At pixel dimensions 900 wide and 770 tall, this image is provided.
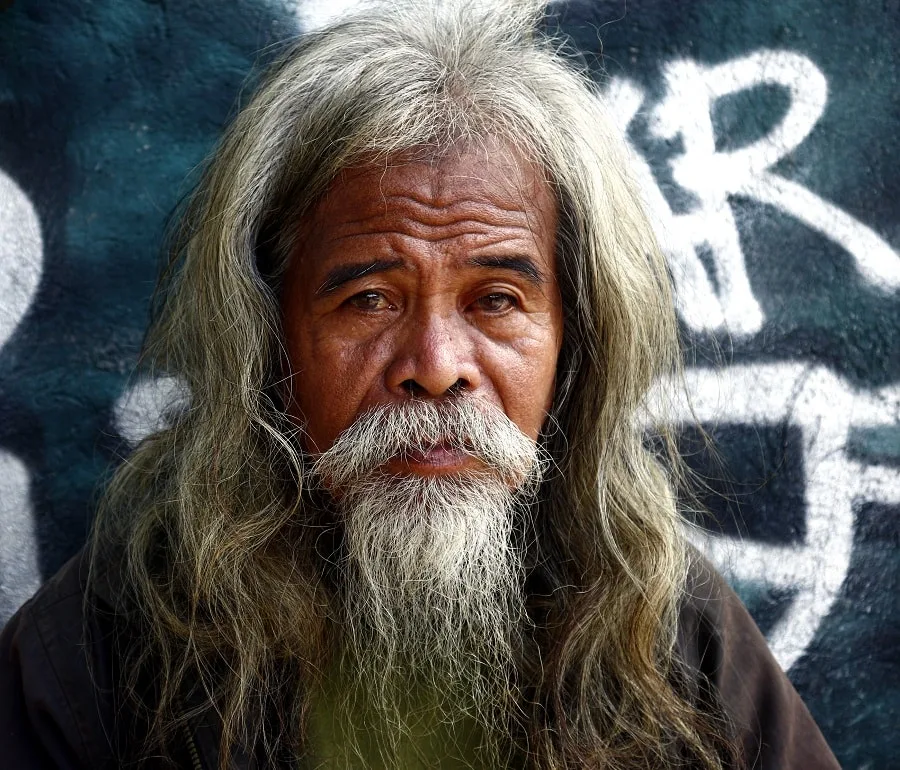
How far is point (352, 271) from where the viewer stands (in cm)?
186

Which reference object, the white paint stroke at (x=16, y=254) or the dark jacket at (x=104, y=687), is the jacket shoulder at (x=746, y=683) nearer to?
the dark jacket at (x=104, y=687)

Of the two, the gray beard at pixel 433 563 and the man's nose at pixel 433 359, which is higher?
the man's nose at pixel 433 359

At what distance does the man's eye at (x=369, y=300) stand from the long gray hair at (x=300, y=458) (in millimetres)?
190

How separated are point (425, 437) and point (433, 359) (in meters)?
0.15

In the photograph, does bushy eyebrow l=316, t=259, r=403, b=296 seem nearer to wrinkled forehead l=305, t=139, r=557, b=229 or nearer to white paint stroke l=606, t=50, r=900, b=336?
wrinkled forehead l=305, t=139, r=557, b=229

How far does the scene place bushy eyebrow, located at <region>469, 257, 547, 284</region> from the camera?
1853 millimetres

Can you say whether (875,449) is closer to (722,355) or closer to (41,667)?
(722,355)

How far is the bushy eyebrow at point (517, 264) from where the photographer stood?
6.08 ft

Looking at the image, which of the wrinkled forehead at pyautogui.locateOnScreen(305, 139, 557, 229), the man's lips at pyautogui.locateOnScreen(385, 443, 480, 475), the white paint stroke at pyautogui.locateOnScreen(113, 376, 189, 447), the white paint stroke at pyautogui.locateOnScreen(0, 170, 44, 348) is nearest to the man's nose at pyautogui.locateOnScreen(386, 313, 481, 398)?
the man's lips at pyautogui.locateOnScreen(385, 443, 480, 475)

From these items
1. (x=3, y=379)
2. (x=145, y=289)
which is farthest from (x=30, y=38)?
(x=3, y=379)

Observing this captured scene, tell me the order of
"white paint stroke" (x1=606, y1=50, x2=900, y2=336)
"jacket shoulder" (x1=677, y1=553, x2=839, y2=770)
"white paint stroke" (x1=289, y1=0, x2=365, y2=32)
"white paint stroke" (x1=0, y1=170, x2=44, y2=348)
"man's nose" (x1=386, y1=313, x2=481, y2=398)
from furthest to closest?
"white paint stroke" (x1=606, y1=50, x2=900, y2=336) < "white paint stroke" (x1=289, y1=0, x2=365, y2=32) < "white paint stroke" (x1=0, y1=170, x2=44, y2=348) < "jacket shoulder" (x1=677, y1=553, x2=839, y2=770) < "man's nose" (x1=386, y1=313, x2=481, y2=398)

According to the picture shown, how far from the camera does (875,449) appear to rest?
8.71ft

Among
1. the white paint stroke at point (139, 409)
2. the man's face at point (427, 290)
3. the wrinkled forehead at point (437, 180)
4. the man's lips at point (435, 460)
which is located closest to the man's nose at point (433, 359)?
the man's face at point (427, 290)

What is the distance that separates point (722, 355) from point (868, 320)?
1.36 feet
